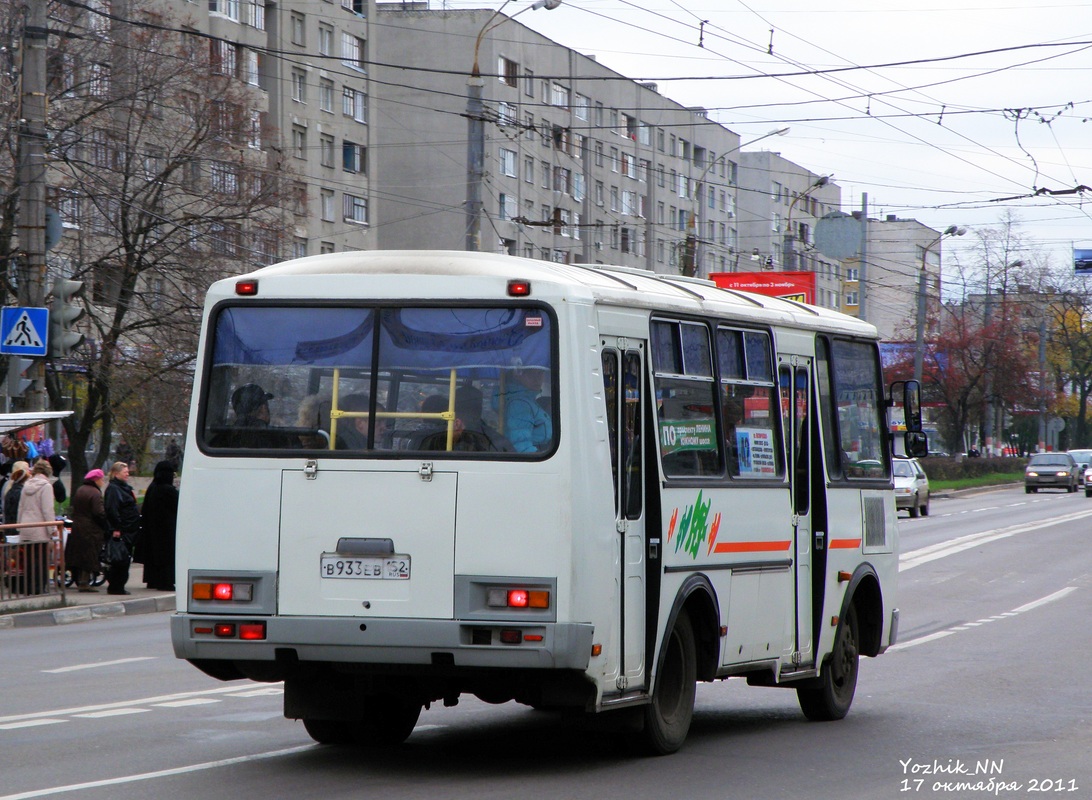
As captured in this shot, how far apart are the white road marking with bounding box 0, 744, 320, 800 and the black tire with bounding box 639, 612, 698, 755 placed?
1.87m

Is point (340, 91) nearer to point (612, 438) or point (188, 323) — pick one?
point (188, 323)

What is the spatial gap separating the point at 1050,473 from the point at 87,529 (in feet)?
A: 162

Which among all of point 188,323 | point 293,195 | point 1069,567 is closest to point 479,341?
point 1069,567

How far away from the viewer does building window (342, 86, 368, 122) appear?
66.4 meters

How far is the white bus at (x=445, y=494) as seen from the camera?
25.2ft

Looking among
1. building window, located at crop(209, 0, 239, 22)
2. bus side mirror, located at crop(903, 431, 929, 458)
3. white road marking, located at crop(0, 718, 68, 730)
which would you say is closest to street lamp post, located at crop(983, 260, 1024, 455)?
building window, located at crop(209, 0, 239, 22)

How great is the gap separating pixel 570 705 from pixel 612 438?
130cm

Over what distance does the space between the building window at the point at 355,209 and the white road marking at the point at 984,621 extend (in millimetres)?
47882

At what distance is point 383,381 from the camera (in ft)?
26.3

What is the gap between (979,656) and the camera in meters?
14.8

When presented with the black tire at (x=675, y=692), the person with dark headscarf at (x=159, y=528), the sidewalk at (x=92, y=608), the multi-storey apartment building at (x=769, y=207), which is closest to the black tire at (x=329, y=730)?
the black tire at (x=675, y=692)

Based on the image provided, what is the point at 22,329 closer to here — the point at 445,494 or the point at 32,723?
the point at 32,723

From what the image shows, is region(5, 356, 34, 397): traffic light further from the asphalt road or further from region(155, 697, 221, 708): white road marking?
region(155, 697, 221, 708): white road marking

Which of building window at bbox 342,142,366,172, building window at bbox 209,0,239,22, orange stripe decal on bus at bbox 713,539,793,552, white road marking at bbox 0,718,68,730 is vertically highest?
building window at bbox 209,0,239,22
